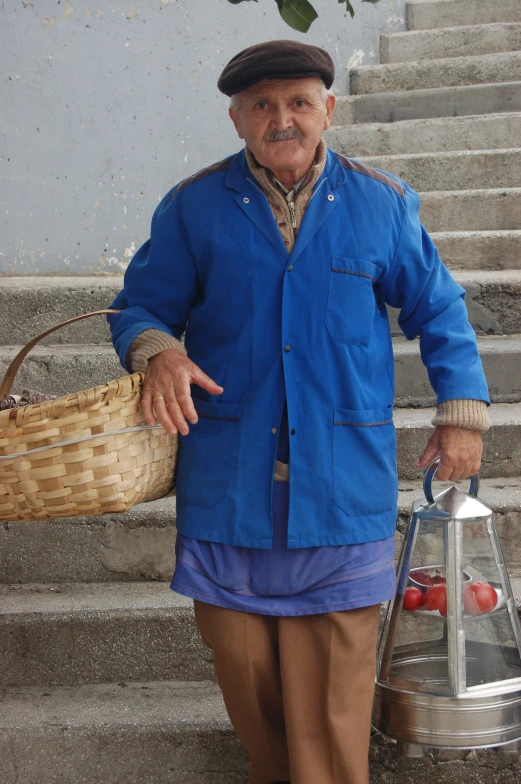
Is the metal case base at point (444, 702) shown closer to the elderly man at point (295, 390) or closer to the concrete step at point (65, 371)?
the elderly man at point (295, 390)

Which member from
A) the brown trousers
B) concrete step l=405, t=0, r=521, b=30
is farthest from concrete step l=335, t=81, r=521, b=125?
the brown trousers

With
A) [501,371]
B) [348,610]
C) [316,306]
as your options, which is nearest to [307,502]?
[348,610]

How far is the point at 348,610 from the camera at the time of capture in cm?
197

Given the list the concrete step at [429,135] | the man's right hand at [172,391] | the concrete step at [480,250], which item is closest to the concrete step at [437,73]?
the concrete step at [429,135]

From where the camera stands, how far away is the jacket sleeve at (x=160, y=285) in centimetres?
203

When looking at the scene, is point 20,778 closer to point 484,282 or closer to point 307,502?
point 307,502

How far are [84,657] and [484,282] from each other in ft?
6.70

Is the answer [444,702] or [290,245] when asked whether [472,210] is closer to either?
[290,245]

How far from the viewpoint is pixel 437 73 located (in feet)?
17.1

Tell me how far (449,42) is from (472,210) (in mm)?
1867

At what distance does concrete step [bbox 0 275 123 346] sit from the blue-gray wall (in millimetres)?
573

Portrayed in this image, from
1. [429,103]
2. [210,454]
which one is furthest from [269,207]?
[429,103]

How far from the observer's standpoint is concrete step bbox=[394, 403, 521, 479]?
9.95ft

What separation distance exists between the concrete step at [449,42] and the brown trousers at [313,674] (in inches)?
171
